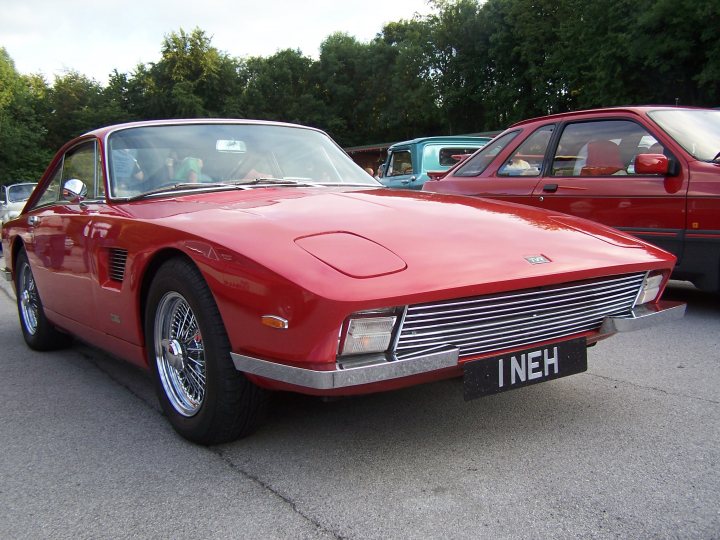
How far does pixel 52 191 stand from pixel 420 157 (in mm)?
7227

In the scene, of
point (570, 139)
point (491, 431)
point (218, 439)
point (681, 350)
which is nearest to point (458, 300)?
point (491, 431)

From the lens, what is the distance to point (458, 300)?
7.19 ft

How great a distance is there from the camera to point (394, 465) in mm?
2326

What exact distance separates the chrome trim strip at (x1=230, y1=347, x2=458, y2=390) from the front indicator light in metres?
0.04

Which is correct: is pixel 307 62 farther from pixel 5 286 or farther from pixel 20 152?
pixel 5 286

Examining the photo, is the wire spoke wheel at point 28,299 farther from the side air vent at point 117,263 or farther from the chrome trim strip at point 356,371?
the chrome trim strip at point 356,371

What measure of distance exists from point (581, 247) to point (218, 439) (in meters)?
1.60

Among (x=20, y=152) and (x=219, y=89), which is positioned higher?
(x=219, y=89)

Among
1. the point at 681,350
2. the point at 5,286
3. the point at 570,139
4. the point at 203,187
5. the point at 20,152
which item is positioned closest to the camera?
the point at 203,187

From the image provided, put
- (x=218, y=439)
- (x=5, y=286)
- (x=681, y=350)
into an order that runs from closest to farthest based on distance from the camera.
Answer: (x=218, y=439), (x=681, y=350), (x=5, y=286)

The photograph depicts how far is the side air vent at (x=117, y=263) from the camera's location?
291cm

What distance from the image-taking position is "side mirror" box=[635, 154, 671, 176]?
452 cm

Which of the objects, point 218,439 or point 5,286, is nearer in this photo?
point 218,439

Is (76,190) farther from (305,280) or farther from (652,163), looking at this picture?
(652,163)
